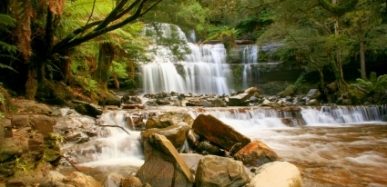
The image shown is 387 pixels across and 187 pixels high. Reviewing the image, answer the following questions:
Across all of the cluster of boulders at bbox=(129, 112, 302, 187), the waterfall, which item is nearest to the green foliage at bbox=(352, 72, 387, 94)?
the waterfall

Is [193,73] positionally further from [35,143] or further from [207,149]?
[35,143]

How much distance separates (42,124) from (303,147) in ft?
17.4

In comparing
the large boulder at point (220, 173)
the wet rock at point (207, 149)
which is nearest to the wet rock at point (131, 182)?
the large boulder at point (220, 173)

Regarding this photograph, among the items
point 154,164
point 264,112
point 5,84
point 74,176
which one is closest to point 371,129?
point 264,112

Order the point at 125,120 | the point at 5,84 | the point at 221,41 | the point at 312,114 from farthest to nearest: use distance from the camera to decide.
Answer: the point at 221,41
the point at 312,114
the point at 125,120
the point at 5,84

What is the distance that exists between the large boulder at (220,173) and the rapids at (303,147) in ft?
3.68

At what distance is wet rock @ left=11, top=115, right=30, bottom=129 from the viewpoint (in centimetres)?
376

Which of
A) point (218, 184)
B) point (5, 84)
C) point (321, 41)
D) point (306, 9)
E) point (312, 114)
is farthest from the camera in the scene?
point (321, 41)

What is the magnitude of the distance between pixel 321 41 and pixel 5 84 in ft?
45.5

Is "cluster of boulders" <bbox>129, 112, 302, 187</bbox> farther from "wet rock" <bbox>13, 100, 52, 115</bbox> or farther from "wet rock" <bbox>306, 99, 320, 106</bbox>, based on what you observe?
"wet rock" <bbox>306, 99, 320, 106</bbox>

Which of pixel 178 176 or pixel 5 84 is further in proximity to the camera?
pixel 5 84

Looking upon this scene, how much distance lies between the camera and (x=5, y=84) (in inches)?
236

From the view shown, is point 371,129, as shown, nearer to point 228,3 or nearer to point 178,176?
point 228,3

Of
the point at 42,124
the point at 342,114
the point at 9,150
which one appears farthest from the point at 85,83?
Result: the point at 342,114
